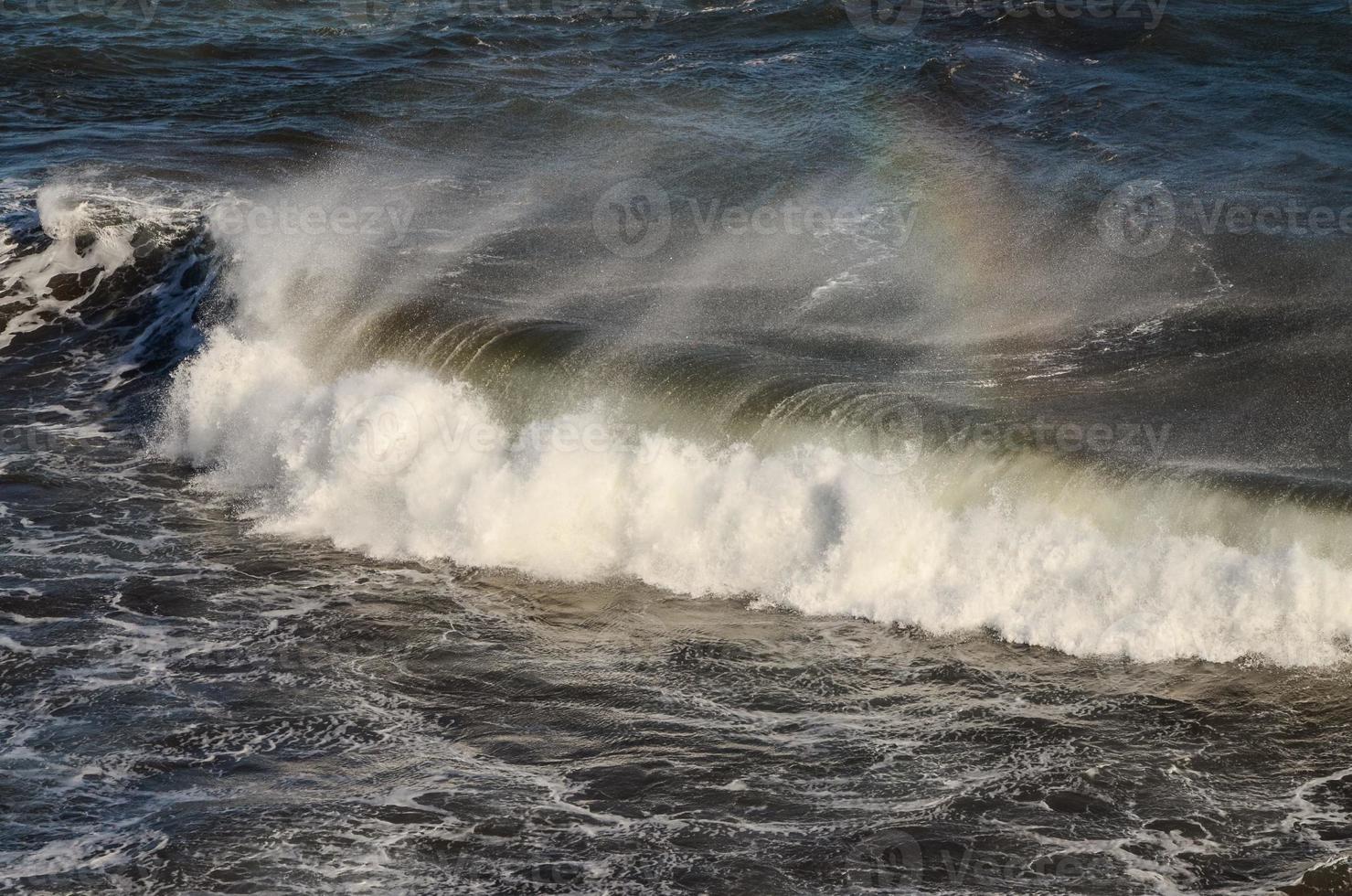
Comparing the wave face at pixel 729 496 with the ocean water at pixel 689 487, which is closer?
the ocean water at pixel 689 487

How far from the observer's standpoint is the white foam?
1255cm

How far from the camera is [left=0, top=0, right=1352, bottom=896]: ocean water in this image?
9.85m

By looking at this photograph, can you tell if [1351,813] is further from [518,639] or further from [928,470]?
[518,639]

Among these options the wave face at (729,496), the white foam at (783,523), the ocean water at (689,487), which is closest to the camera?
the ocean water at (689,487)

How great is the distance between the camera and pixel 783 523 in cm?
1396

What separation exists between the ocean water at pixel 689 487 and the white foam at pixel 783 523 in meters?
0.05

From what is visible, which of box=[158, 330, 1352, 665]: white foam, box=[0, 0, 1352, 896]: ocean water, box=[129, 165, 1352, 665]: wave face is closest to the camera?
box=[0, 0, 1352, 896]: ocean water

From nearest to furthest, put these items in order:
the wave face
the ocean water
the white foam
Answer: the ocean water → the white foam → the wave face

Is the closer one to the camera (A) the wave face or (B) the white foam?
(B) the white foam

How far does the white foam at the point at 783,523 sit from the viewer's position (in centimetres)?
1255

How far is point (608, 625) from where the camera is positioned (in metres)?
12.8

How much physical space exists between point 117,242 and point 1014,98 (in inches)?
602

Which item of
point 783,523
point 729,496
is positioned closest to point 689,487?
point 729,496

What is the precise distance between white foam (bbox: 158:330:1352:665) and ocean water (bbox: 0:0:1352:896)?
1.9 inches
